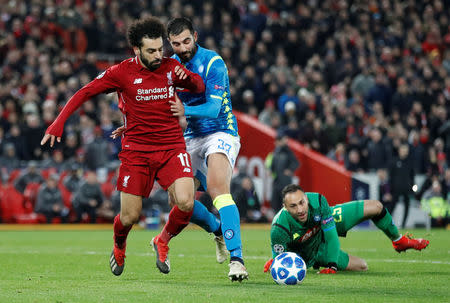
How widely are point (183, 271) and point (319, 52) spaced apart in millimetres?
16193

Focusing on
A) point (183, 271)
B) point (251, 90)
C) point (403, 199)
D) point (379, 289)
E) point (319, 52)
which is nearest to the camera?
point (379, 289)

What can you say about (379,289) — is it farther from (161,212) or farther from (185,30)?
(161,212)

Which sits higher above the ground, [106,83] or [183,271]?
[106,83]

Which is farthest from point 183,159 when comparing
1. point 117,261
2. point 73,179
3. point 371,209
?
point 73,179

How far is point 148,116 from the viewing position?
26.4 ft

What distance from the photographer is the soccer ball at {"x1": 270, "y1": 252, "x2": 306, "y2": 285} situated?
25.9 ft

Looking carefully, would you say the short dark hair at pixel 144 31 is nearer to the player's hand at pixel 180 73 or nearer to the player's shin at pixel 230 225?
the player's hand at pixel 180 73

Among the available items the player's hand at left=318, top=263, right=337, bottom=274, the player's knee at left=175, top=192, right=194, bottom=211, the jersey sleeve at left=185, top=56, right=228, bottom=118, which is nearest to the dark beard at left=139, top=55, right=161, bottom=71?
the jersey sleeve at left=185, top=56, right=228, bottom=118

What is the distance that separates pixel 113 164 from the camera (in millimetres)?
20438

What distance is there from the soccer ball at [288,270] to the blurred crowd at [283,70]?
11.9 m

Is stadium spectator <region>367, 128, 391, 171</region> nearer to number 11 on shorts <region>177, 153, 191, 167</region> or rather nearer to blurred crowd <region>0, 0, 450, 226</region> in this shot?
blurred crowd <region>0, 0, 450, 226</region>

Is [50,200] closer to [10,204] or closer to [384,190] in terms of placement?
[10,204]

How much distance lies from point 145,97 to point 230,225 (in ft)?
4.57

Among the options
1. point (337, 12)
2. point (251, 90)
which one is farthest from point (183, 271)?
point (337, 12)
